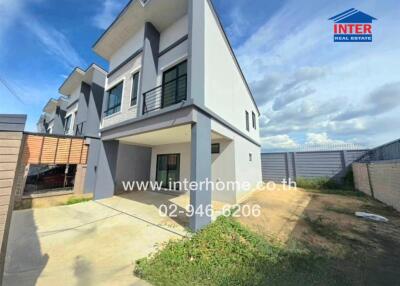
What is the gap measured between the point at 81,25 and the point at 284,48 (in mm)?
9253

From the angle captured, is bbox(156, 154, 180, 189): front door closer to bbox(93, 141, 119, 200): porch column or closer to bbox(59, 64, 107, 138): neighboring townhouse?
bbox(93, 141, 119, 200): porch column

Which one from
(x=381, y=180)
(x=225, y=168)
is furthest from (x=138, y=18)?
(x=381, y=180)

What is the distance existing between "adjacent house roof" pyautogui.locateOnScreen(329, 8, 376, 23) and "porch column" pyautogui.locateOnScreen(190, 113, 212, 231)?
20.8ft

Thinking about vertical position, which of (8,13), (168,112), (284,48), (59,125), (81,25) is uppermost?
(81,25)

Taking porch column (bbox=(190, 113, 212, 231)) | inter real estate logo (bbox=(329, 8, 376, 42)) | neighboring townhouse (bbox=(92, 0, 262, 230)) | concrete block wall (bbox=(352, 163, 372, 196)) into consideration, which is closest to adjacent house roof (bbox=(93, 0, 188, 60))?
neighboring townhouse (bbox=(92, 0, 262, 230))

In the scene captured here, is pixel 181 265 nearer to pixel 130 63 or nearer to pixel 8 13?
pixel 130 63

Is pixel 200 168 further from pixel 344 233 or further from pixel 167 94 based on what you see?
pixel 344 233

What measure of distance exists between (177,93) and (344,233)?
638cm

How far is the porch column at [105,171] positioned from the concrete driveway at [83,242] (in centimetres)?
135

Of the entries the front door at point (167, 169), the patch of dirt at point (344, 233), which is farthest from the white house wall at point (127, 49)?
the patch of dirt at point (344, 233)

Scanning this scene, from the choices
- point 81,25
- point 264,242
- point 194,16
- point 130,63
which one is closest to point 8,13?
point 81,25

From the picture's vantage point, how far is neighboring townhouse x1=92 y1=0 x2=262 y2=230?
4793mm

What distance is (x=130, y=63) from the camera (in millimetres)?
7598

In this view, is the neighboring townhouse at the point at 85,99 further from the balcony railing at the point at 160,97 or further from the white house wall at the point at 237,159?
the white house wall at the point at 237,159
